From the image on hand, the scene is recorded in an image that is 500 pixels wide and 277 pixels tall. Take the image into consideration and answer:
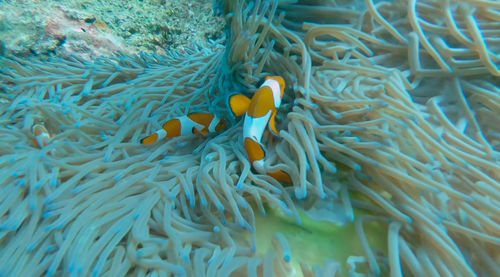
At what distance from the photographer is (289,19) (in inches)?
38.1

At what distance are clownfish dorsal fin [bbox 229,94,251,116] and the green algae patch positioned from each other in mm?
355

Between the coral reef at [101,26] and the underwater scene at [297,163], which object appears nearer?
the underwater scene at [297,163]

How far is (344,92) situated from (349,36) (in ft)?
0.56

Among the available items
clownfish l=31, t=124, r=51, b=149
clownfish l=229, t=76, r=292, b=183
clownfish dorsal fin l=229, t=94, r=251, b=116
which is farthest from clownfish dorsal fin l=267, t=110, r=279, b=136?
clownfish l=31, t=124, r=51, b=149

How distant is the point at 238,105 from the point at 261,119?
136mm

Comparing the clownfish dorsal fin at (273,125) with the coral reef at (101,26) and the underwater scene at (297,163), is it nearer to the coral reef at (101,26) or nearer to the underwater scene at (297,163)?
the underwater scene at (297,163)

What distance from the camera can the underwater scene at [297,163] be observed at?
24.8 inches

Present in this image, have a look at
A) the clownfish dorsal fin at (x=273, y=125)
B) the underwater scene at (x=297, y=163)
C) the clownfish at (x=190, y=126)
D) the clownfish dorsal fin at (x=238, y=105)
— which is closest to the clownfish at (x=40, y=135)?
the underwater scene at (x=297, y=163)

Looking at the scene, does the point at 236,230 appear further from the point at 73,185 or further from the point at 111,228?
the point at 73,185

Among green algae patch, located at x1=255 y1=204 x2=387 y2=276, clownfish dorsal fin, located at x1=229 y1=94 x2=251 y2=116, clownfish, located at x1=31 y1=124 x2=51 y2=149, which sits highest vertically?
clownfish dorsal fin, located at x1=229 y1=94 x2=251 y2=116

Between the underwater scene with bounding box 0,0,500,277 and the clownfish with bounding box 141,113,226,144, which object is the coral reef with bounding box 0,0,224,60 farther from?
the clownfish with bounding box 141,113,226,144

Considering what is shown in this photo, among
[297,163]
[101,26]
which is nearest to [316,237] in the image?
[297,163]

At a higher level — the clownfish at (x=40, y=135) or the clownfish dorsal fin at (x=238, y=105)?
the clownfish dorsal fin at (x=238, y=105)

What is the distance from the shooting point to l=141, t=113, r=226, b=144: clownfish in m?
1.01
